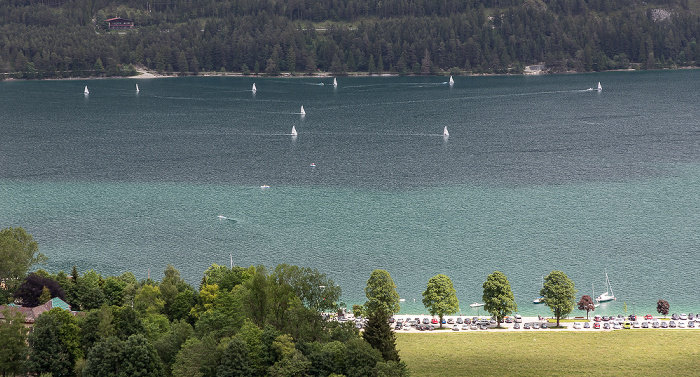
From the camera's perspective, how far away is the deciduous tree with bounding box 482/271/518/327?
89562 millimetres

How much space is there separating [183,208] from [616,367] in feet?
260

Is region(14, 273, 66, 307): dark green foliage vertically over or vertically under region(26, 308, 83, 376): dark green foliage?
over

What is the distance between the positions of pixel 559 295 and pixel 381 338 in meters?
28.0

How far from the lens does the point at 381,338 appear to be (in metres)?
71.6

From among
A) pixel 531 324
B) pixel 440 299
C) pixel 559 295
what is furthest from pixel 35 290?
pixel 559 295

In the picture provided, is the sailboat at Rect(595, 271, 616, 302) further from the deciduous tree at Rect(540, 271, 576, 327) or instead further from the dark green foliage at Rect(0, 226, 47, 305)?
the dark green foliage at Rect(0, 226, 47, 305)

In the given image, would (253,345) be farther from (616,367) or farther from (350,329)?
(616,367)

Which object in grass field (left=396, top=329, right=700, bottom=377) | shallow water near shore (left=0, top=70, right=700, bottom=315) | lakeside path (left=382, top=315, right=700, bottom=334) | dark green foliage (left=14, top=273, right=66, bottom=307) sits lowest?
grass field (left=396, top=329, right=700, bottom=377)

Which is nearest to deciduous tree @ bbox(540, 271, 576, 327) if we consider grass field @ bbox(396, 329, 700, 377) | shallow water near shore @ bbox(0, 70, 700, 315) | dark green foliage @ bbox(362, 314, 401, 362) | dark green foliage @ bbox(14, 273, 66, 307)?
grass field @ bbox(396, 329, 700, 377)

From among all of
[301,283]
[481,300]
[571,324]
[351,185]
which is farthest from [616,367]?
[351,185]

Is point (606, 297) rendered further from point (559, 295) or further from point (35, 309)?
point (35, 309)

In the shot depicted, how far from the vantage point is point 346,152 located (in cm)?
17400

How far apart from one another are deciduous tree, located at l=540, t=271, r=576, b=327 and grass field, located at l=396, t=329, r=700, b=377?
13.4 feet

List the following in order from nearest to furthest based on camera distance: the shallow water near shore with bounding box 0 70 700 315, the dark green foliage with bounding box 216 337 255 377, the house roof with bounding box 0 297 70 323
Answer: the dark green foliage with bounding box 216 337 255 377 < the house roof with bounding box 0 297 70 323 < the shallow water near shore with bounding box 0 70 700 315
